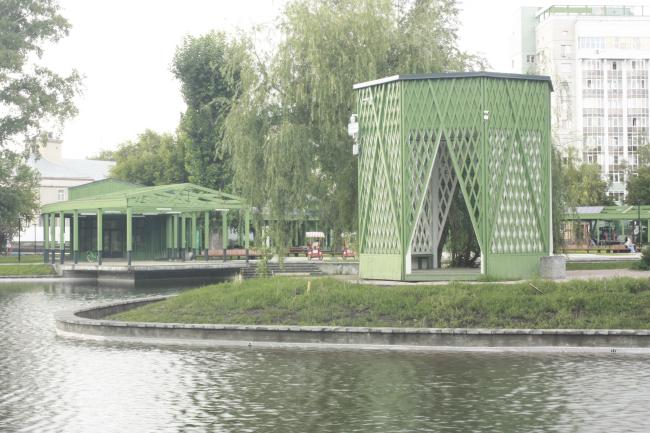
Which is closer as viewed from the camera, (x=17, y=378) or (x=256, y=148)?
(x=17, y=378)

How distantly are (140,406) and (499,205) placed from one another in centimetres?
1200

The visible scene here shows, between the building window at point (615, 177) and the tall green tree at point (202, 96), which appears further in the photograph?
the building window at point (615, 177)

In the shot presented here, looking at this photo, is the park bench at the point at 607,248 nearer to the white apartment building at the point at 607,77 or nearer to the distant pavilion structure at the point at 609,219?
the distant pavilion structure at the point at 609,219

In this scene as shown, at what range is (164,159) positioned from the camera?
70.9 meters

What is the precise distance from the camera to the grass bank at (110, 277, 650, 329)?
13.8 m

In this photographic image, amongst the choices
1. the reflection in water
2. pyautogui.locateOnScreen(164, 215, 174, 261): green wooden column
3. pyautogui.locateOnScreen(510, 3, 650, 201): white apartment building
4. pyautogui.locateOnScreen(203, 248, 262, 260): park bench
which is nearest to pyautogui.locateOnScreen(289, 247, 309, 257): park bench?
pyautogui.locateOnScreen(203, 248, 262, 260): park bench

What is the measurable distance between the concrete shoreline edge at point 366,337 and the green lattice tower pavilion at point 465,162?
5.45 metres

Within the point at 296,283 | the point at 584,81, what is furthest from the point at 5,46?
the point at 584,81

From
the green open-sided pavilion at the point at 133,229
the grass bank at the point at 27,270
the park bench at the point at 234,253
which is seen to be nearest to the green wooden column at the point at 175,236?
the green open-sided pavilion at the point at 133,229

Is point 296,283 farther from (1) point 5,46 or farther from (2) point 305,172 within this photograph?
(1) point 5,46

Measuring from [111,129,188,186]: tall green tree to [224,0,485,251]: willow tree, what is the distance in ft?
112

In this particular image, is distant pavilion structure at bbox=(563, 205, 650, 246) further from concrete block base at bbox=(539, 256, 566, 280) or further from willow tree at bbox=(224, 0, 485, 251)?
concrete block base at bbox=(539, 256, 566, 280)

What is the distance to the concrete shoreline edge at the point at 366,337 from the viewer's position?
498 inches

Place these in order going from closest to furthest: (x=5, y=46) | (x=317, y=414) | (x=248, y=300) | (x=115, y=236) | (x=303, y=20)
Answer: (x=317, y=414) → (x=248, y=300) → (x=303, y=20) → (x=5, y=46) → (x=115, y=236)
